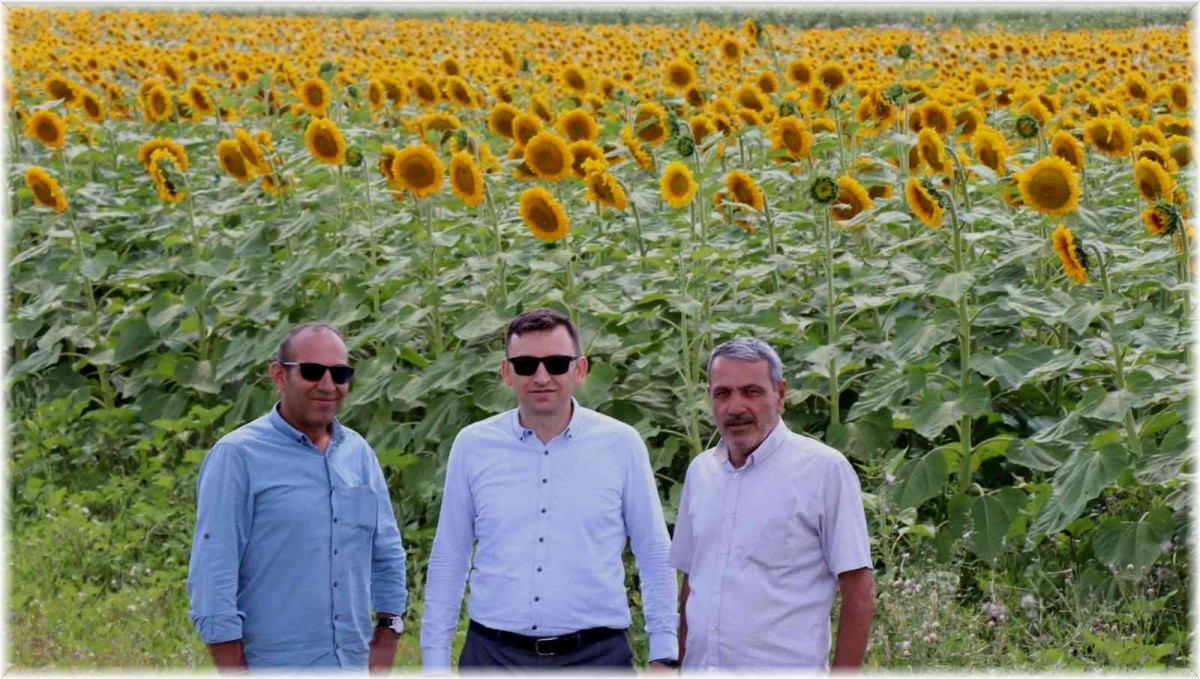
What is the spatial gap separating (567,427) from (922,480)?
6.96 feet

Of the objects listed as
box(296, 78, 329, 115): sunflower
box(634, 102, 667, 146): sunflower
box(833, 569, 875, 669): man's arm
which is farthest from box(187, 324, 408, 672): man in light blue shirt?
box(296, 78, 329, 115): sunflower

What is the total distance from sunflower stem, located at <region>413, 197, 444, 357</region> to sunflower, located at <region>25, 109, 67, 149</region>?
2177 millimetres

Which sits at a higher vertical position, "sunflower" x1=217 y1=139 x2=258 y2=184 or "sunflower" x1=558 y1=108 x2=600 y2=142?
"sunflower" x1=558 y1=108 x2=600 y2=142

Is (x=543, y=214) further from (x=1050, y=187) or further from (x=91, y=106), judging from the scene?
(x=91, y=106)

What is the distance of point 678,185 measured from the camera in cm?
643

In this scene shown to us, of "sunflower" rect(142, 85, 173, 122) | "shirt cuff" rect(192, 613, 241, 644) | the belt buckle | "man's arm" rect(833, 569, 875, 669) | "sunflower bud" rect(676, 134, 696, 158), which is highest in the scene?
"sunflower" rect(142, 85, 173, 122)

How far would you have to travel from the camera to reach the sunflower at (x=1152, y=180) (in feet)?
19.6

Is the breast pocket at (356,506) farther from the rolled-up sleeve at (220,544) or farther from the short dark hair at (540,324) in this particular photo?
the short dark hair at (540,324)

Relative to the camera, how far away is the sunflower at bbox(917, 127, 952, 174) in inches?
248

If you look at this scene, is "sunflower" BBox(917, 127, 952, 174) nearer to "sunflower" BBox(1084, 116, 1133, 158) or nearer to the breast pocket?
"sunflower" BBox(1084, 116, 1133, 158)

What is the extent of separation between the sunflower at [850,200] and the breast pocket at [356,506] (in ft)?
9.42

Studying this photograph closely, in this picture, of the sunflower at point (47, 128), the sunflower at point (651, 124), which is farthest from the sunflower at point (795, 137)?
the sunflower at point (47, 128)

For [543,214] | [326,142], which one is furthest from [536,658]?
[326,142]

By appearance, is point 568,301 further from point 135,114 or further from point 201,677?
point 135,114
